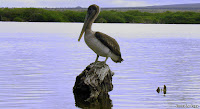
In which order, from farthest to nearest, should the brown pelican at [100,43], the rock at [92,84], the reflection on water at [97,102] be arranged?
the brown pelican at [100,43], the rock at [92,84], the reflection on water at [97,102]

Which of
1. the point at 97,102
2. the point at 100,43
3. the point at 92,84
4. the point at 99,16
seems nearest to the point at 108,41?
the point at 100,43

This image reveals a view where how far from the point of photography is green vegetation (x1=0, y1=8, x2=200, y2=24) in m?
81.2

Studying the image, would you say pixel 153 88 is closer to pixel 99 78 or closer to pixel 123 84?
pixel 123 84

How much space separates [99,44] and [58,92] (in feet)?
4.29

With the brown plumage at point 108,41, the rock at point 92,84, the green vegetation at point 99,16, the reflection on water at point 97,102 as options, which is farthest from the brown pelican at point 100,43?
the green vegetation at point 99,16

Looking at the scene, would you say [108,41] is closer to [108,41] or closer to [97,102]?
[108,41]

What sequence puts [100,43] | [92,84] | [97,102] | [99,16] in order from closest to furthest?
[97,102] < [92,84] < [100,43] < [99,16]

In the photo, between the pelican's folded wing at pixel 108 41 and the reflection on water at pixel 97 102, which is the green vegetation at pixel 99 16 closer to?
the pelican's folded wing at pixel 108 41

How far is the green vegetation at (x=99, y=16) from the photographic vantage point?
3199 inches

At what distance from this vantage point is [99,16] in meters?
88.7

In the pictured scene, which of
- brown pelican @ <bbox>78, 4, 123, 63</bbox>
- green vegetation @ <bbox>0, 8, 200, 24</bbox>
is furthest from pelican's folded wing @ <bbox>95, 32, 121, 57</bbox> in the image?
green vegetation @ <bbox>0, 8, 200, 24</bbox>

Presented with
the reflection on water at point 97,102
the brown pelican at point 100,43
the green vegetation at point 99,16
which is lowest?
the green vegetation at point 99,16

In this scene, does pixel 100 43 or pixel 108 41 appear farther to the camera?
pixel 108 41

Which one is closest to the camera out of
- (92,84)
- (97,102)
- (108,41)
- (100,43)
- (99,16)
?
(97,102)
